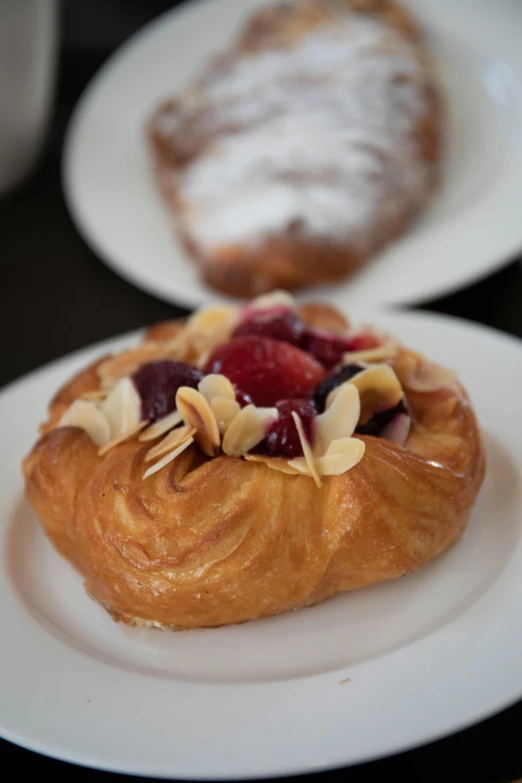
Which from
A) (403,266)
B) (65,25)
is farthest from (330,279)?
(65,25)

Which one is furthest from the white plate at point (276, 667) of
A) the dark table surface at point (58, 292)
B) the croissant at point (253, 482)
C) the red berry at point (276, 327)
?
the dark table surface at point (58, 292)

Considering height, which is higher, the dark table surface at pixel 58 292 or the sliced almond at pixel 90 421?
the sliced almond at pixel 90 421

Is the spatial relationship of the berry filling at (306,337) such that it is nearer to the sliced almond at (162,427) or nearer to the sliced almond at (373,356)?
the sliced almond at (373,356)

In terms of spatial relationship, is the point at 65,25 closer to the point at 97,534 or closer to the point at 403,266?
the point at 403,266

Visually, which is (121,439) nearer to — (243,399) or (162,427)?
(162,427)

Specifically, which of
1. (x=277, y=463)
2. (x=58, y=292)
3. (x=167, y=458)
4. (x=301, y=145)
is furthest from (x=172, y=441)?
(x=301, y=145)

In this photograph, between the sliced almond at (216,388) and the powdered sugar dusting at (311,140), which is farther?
the powdered sugar dusting at (311,140)
